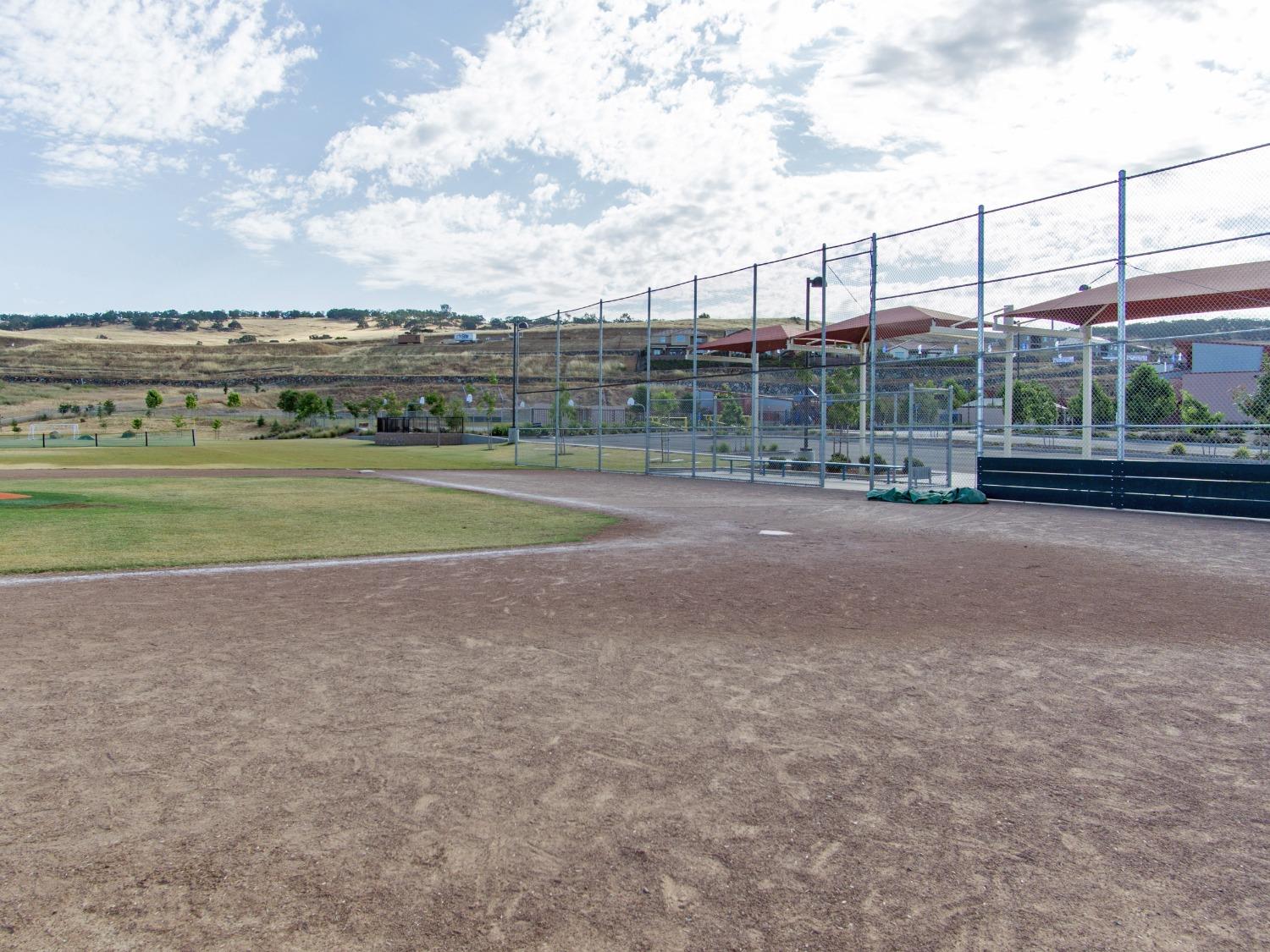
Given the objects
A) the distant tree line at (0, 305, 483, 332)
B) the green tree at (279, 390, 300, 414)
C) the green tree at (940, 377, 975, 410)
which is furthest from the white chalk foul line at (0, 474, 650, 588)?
the distant tree line at (0, 305, 483, 332)

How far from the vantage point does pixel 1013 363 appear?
1988 cm

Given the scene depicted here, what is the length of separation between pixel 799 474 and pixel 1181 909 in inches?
877

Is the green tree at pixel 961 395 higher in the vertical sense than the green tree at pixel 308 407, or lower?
lower

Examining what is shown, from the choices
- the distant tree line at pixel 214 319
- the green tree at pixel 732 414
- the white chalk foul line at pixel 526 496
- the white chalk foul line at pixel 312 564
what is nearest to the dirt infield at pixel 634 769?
the white chalk foul line at pixel 312 564

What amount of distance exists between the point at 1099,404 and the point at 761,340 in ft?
29.1

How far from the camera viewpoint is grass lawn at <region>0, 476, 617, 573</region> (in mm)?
10844

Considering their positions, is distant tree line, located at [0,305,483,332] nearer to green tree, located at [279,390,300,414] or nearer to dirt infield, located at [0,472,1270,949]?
green tree, located at [279,390,300,414]

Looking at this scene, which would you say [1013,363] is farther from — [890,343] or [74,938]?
[74,938]

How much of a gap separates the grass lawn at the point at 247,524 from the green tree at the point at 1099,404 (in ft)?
37.4

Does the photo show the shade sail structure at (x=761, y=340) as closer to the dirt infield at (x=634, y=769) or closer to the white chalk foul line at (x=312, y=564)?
the white chalk foul line at (x=312, y=564)

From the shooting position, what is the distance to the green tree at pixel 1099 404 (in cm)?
2031

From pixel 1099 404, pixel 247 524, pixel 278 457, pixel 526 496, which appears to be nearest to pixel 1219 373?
pixel 1099 404

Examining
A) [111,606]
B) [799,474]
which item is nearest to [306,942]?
[111,606]

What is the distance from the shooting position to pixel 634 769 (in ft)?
13.5
